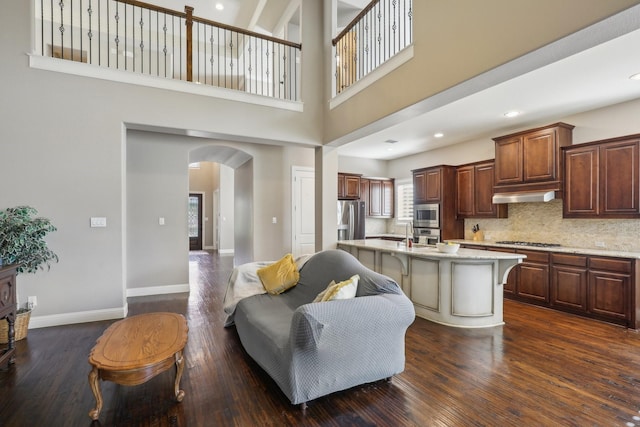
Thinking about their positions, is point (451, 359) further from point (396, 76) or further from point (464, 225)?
point (464, 225)

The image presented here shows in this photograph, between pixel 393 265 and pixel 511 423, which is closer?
pixel 511 423

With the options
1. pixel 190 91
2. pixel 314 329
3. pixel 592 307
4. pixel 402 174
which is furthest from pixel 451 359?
pixel 402 174

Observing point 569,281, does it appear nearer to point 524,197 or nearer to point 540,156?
point 524,197

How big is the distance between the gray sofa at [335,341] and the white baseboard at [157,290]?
9.81ft

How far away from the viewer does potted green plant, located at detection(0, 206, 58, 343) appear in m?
2.79

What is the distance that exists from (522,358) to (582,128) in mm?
3674

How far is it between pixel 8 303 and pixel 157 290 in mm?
2447

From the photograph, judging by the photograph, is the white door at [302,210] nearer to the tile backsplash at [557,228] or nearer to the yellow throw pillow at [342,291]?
the tile backsplash at [557,228]

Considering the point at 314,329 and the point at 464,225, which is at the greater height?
the point at 464,225

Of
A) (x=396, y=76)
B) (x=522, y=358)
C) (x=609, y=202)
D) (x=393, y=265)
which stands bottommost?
(x=522, y=358)

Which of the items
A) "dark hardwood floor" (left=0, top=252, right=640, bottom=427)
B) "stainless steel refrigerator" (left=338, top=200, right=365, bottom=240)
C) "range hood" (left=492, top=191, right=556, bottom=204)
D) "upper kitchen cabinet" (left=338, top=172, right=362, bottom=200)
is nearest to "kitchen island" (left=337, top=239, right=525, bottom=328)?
"dark hardwood floor" (left=0, top=252, right=640, bottom=427)

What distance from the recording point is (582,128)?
447 cm

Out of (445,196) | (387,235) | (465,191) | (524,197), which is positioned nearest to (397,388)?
(524,197)

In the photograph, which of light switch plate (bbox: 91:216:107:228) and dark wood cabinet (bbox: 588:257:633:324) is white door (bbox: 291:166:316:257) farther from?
dark wood cabinet (bbox: 588:257:633:324)
